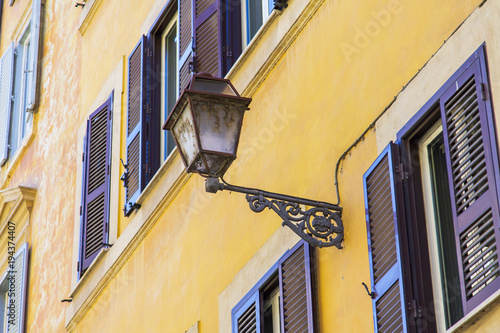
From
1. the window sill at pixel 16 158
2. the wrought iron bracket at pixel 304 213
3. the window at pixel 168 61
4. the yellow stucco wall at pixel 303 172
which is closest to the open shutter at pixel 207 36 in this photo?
the window at pixel 168 61

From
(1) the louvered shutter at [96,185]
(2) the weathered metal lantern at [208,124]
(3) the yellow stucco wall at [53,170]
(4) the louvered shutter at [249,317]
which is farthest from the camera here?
(3) the yellow stucco wall at [53,170]

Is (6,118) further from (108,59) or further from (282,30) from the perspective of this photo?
(282,30)

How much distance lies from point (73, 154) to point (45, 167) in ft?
4.09

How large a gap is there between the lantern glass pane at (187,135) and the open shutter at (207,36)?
7.62 feet

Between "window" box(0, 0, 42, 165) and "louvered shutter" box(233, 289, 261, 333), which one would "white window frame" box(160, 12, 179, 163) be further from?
"window" box(0, 0, 42, 165)

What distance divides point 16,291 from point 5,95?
11.6 feet

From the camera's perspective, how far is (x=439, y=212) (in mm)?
5730

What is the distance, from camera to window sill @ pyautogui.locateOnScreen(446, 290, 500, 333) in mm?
4930

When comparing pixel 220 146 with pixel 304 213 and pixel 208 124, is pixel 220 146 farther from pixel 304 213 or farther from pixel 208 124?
pixel 304 213

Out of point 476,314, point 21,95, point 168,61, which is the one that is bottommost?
point 476,314

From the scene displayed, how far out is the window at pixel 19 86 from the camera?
575 inches

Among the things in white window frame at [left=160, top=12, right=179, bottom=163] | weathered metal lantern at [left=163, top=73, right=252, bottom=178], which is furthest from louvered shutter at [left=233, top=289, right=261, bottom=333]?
white window frame at [left=160, top=12, right=179, bottom=163]

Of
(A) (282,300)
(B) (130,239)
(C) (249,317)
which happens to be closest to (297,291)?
(A) (282,300)

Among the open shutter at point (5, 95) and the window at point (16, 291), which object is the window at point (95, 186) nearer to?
the window at point (16, 291)
